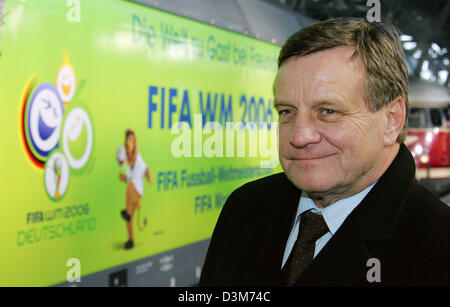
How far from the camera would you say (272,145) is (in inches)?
190

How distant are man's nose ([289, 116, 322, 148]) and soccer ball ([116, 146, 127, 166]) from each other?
186 cm

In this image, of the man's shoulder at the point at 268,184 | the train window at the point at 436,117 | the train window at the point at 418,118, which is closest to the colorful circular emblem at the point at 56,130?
the man's shoulder at the point at 268,184

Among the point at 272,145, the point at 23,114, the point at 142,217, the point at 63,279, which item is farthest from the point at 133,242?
the point at 272,145

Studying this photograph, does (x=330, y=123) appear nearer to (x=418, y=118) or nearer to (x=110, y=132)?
(x=110, y=132)

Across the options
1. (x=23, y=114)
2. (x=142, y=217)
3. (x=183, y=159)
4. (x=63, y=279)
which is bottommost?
(x=63, y=279)

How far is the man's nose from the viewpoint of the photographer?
1565 mm

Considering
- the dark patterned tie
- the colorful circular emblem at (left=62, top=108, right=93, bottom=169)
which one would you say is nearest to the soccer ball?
the colorful circular emblem at (left=62, top=108, right=93, bottom=169)

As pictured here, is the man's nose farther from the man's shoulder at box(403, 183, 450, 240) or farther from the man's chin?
the man's shoulder at box(403, 183, 450, 240)

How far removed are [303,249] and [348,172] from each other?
26cm
